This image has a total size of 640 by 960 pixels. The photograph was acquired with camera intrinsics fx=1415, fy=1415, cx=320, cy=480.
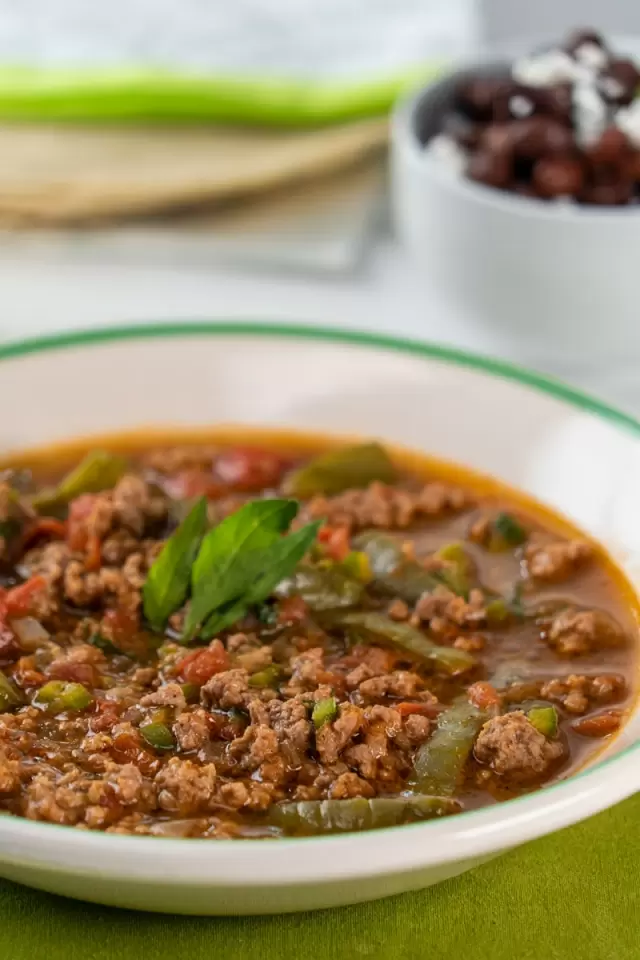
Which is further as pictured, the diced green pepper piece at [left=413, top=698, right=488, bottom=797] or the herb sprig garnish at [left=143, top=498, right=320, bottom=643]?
the herb sprig garnish at [left=143, top=498, right=320, bottom=643]

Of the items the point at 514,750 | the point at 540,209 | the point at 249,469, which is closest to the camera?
the point at 514,750

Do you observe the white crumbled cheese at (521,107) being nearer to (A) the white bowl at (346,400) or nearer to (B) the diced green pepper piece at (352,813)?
(A) the white bowl at (346,400)

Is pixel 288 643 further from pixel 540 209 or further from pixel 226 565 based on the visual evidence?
pixel 540 209

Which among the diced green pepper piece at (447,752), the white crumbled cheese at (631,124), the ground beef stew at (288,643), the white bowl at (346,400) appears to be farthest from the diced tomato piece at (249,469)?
the white crumbled cheese at (631,124)

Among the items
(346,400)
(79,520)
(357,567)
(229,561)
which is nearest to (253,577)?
(229,561)

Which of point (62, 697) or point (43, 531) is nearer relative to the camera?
point (62, 697)

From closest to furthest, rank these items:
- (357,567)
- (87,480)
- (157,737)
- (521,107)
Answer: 1. (157,737)
2. (357,567)
3. (87,480)
4. (521,107)

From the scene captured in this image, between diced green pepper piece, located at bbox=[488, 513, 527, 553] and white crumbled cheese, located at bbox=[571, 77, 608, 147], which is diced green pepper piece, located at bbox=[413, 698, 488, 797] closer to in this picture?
diced green pepper piece, located at bbox=[488, 513, 527, 553]

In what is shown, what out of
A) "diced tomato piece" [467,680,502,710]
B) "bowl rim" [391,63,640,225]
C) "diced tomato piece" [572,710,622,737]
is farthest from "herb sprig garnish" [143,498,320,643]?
"bowl rim" [391,63,640,225]
